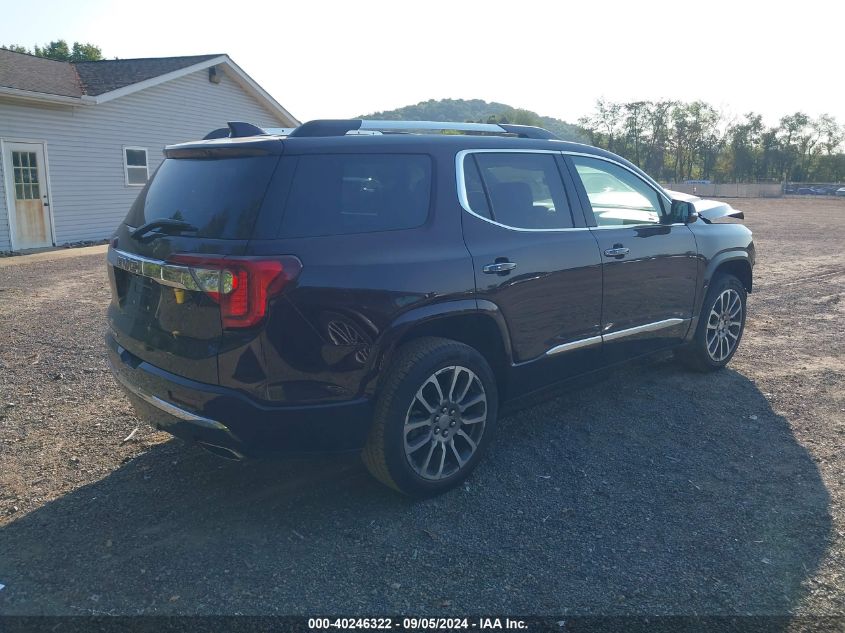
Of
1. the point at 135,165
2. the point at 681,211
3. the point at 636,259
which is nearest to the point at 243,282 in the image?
the point at 636,259

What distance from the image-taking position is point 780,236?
20.0 m

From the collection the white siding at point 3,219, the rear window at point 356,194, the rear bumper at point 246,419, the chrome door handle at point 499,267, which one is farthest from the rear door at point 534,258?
the white siding at point 3,219

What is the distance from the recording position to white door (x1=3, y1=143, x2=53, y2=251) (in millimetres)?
14859

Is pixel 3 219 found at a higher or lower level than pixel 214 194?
lower

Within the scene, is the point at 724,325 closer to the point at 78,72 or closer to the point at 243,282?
the point at 243,282

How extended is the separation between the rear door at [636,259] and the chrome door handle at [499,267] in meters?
0.92

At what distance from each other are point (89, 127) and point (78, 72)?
311 cm

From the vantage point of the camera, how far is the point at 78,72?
18.6 metres

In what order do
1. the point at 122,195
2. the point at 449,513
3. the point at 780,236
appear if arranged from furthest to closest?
the point at 780,236 < the point at 122,195 < the point at 449,513

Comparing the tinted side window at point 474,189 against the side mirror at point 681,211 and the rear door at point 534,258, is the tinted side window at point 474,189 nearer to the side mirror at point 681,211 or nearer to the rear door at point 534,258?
the rear door at point 534,258

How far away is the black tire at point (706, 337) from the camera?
574cm

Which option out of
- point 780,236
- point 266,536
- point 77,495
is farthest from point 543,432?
point 780,236

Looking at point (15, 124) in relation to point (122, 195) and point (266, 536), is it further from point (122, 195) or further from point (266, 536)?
point (266, 536)

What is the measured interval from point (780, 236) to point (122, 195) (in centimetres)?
1790
